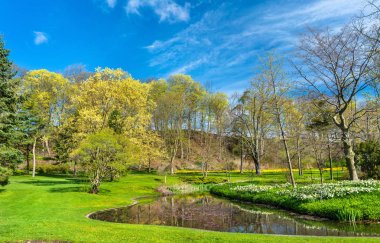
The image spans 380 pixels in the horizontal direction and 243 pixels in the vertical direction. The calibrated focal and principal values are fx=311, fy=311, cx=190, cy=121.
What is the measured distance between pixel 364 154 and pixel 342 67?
1145 centimetres

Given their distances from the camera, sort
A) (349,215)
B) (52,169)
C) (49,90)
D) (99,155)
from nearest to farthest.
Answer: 1. (349,215)
2. (99,155)
3. (52,169)
4. (49,90)

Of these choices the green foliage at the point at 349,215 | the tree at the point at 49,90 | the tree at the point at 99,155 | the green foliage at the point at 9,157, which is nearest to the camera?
the green foliage at the point at 349,215

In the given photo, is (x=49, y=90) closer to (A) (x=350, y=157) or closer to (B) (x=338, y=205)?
(A) (x=350, y=157)

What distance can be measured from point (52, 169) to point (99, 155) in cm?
2723

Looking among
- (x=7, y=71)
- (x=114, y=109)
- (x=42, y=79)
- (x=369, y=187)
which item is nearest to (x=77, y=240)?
(x=369, y=187)

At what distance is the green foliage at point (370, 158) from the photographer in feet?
105

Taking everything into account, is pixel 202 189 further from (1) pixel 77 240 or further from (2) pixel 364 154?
(1) pixel 77 240

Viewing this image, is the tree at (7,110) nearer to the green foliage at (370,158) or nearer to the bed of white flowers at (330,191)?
the bed of white flowers at (330,191)

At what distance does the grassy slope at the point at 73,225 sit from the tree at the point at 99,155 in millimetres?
1949

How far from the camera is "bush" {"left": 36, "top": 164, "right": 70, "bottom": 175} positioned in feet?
175

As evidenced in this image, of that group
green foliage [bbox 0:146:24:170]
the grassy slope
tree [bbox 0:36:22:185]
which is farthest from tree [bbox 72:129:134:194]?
tree [bbox 0:36:22:185]

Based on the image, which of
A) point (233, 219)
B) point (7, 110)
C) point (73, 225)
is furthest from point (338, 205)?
point (7, 110)

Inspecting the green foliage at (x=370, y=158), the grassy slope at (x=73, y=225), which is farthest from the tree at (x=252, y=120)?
the grassy slope at (x=73, y=225)

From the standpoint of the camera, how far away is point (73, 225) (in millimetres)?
15516
